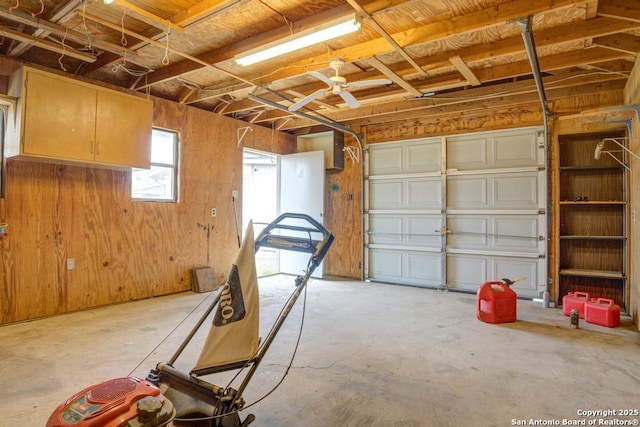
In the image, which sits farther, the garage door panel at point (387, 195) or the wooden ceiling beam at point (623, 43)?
the garage door panel at point (387, 195)

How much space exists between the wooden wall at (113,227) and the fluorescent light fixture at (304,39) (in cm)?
217

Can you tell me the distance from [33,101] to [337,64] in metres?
2.95

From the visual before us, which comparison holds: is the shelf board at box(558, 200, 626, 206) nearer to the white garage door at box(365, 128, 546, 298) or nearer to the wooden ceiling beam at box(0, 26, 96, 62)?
the white garage door at box(365, 128, 546, 298)

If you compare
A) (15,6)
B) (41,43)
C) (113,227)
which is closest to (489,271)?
(113,227)

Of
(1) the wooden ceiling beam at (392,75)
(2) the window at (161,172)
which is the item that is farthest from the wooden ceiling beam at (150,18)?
(2) the window at (161,172)

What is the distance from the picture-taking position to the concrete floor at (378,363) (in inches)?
85.7

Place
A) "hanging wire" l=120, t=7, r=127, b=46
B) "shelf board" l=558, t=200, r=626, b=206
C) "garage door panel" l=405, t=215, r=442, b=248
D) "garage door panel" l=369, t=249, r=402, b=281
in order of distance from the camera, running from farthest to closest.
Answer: "garage door panel" l=369, t=249, r=402, b=281
"garage door panel" l=405, t=215, r=442, b=248
"shelf board" l=558, t=200, r=626, b=206
"hanging wire" l=120, t=7, r=127, b=46

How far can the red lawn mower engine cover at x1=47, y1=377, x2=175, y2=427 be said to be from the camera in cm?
128

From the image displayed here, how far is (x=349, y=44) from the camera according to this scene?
3705mm

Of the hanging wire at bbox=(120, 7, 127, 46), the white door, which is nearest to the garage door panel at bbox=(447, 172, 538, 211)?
the white door

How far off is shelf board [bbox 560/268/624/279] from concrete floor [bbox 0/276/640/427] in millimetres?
580

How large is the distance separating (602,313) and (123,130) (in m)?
5.62

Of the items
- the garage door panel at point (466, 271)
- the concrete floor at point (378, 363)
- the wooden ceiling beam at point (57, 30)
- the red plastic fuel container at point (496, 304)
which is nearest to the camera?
the concrete floor at point (378, 363)

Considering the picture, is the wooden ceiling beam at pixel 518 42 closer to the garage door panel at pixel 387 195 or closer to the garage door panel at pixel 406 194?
the garage door panel at pixel 406 194
